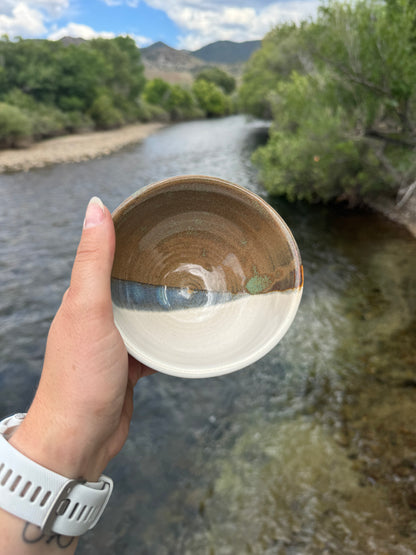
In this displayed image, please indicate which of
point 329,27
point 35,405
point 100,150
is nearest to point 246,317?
point 35,405

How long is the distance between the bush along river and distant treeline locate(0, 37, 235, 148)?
70.5ft

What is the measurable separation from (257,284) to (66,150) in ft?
81.8

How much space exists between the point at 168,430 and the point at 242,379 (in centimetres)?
131

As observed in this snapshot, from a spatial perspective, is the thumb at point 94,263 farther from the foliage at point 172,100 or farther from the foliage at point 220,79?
the foliage at point 220,79

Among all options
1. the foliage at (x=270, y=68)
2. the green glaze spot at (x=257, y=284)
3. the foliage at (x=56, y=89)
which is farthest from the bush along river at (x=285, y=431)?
the foliage at (x=56, y=89)

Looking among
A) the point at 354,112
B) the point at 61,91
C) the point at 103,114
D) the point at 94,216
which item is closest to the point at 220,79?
the point at 103,114

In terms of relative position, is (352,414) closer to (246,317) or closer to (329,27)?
(246,317)

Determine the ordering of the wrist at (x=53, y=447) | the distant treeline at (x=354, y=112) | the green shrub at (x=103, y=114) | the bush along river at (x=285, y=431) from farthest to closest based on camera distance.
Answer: the green shrub at (x=103, y=114)
the distant treeline at (x=354, y=112)
the bush along river at (x=285, y=431)
the wrist at (x=53, y=447)

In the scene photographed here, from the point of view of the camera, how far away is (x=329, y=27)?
34.0 ft

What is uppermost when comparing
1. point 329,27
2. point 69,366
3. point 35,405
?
point 329,27

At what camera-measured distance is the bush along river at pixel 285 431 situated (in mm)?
3650

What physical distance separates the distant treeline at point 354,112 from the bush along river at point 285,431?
11.8 feet

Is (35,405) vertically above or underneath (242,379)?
above

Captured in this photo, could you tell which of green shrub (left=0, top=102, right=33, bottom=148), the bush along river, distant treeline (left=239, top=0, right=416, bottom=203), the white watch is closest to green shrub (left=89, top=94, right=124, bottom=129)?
green shrub (left=0, top=102, right=33, bottom=148)
